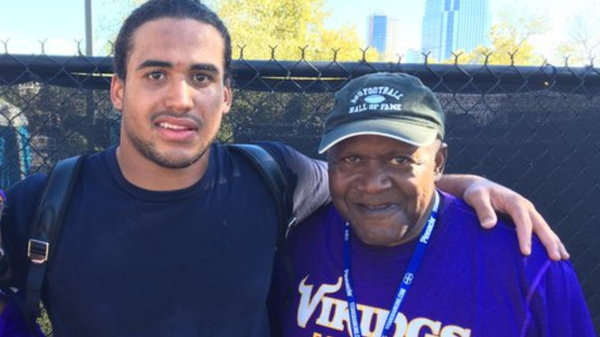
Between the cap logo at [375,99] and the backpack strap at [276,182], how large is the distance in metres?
0.42

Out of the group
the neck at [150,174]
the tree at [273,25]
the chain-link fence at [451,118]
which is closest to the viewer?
the neck at [150,174]

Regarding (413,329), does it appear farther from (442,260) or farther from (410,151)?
(410,151)

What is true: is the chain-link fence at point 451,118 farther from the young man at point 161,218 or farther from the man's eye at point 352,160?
the man's eye at point 352,160

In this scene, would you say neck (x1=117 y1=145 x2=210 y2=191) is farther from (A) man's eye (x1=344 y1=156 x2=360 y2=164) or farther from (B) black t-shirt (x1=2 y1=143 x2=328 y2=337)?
(A) man's eye (x1=344 y1=156 x2=360 y2=164)

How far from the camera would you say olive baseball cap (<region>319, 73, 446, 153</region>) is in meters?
1.80

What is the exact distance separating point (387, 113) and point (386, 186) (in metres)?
0.23

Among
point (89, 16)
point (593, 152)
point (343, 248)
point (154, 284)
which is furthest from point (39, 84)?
point (89, 16)

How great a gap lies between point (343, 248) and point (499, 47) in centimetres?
2815

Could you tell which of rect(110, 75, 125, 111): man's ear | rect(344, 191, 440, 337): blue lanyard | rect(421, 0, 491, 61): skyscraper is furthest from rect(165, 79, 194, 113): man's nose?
rect(421, 0, 491, 61): skyscraper

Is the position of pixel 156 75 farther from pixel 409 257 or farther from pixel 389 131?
pixel 409 257

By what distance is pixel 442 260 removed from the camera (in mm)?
1825

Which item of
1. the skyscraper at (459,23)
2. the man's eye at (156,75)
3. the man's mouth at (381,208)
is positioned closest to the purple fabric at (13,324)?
the man's eye at (156,75)

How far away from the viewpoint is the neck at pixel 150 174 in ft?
6.36

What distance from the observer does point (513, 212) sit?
1.90 metres
